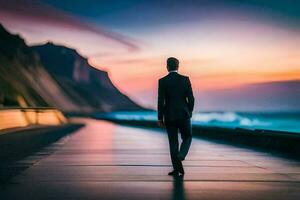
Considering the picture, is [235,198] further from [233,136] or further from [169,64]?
[233,136]

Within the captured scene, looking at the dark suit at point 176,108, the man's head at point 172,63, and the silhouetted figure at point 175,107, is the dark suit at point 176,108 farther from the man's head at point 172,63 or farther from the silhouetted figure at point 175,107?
the man's head at point 172,63

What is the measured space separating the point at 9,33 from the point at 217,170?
17574 cm

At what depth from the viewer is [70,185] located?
34.7ft

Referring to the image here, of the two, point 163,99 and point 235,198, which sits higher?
point 163,99

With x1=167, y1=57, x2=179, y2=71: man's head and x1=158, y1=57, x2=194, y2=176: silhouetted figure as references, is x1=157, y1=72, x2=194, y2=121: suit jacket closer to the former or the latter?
x1=158, y1=57, x2=194, y2=176: silhouetted figure

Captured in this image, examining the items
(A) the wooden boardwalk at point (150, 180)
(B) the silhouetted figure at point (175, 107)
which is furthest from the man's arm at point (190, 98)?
(A) the wooden boardwalk at point (150, 180)

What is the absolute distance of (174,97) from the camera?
12070 mm

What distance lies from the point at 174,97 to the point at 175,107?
0.66ft

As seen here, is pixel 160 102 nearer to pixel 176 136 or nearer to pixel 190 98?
pixel 190 98

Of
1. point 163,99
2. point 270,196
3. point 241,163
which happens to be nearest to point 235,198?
point 270,196

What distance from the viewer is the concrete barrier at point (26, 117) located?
4200cm

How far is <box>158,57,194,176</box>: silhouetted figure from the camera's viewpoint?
472 inches

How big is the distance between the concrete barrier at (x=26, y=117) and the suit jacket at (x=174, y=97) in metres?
28.6

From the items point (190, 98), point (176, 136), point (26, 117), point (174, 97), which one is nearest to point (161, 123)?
point (176, 136)
